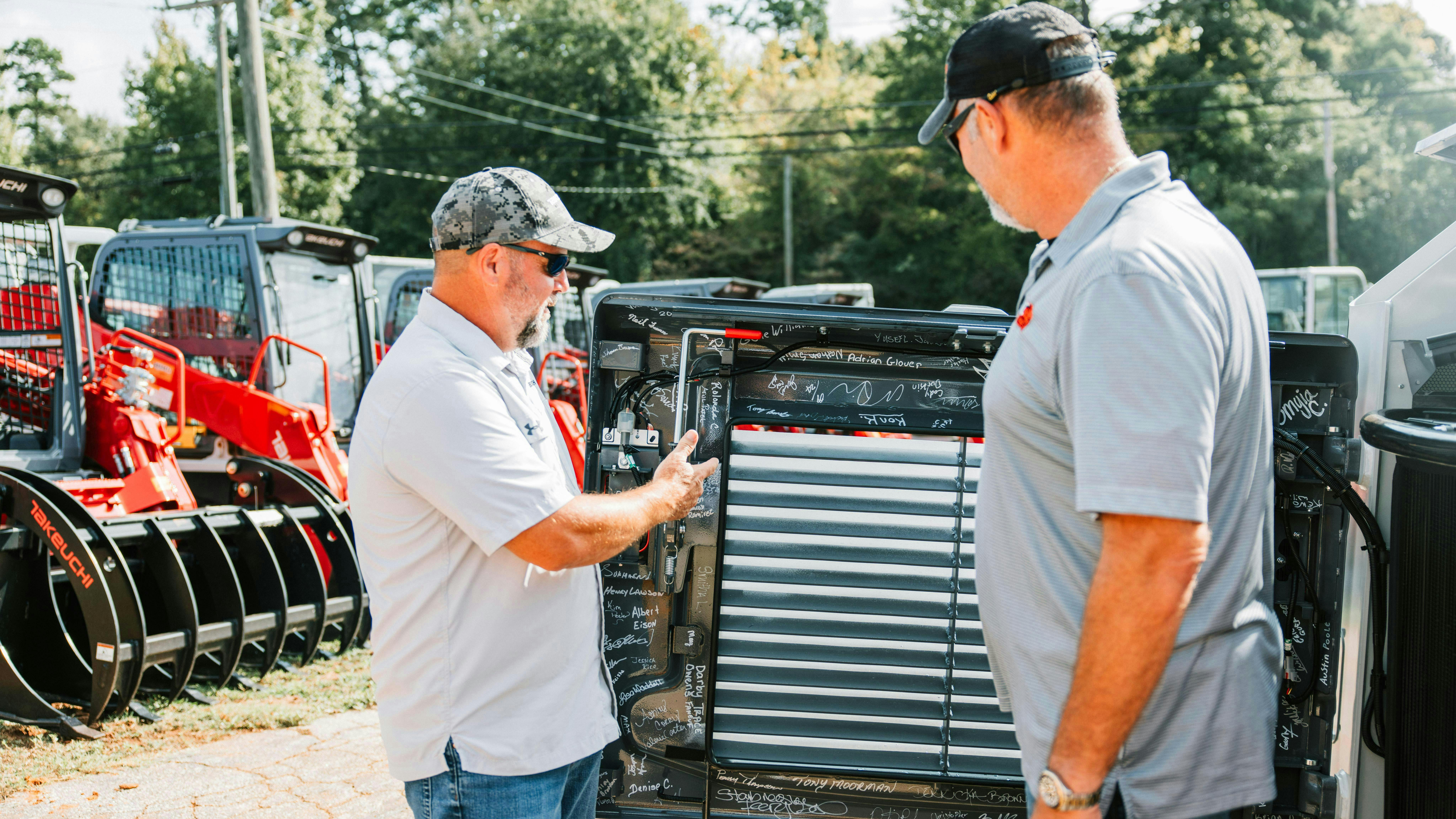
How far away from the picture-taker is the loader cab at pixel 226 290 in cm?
909

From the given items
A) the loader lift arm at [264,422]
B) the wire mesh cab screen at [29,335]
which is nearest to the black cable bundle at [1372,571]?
the wire mesh cab screen at [29,335]

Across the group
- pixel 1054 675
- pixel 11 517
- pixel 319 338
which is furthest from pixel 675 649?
pixel 319 338

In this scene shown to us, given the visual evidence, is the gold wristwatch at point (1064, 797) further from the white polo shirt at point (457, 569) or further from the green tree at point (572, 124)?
the green tree at point (572, 124)

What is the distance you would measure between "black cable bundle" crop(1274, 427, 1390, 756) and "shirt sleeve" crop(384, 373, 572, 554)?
1797mm

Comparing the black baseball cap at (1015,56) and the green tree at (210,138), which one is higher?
the green tree at (210,138)

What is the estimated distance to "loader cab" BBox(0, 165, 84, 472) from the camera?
19.9ft

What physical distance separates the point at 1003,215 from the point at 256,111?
52.9 feet

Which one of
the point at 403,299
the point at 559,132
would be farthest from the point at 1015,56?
the point at 559,132

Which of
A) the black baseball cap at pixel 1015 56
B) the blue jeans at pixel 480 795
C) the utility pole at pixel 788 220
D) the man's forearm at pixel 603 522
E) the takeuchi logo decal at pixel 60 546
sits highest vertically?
the utility pole at pixel 788 220

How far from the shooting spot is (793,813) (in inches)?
115

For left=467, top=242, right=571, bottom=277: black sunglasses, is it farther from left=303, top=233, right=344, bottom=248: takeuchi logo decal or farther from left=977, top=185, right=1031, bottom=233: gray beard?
left=303, top=233, right=344, bottom=248: takeuchi logo decal

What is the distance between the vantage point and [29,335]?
20.0 feet

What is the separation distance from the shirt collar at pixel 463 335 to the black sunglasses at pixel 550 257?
0.14 metres

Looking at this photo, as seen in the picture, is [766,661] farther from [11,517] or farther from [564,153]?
[564,153]
